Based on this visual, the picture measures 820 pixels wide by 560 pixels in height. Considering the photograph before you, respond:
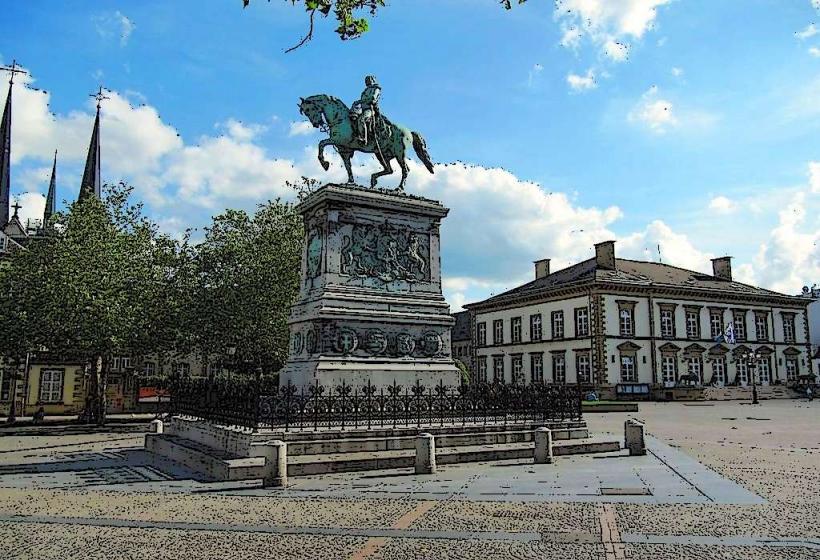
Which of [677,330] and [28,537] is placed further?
[677,330]

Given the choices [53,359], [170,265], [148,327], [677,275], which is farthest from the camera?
[677,275]

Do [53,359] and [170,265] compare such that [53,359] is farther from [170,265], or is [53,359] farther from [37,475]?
[37,475]

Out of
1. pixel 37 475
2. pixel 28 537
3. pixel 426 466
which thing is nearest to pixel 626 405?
pixel 426 466

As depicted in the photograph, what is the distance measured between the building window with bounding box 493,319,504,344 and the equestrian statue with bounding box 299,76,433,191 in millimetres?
47372

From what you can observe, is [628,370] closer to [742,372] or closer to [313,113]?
[742,372]

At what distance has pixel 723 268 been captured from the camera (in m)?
65.0

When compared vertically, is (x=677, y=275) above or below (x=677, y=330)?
above

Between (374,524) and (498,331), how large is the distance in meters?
57.7

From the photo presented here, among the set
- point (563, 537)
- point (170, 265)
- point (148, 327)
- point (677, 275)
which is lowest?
point (563, 537)

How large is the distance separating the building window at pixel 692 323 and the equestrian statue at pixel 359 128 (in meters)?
45.8

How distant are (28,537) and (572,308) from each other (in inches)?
2041

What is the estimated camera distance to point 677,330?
5759cm

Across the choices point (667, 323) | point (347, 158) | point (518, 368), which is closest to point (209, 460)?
point (347, 158)

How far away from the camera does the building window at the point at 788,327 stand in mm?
63875
